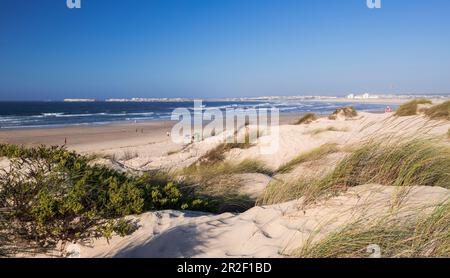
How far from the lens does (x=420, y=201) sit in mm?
3111

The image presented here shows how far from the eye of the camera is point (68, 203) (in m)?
3.54

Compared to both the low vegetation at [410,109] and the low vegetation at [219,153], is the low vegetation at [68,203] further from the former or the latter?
the low vegetation at [410,109]

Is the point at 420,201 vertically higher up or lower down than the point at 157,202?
higher up

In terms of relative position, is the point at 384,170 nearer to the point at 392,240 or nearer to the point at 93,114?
the point at 392,240

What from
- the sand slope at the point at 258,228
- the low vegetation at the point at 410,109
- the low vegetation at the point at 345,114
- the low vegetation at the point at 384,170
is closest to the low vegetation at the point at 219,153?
the low vegetation at the point at 384,170

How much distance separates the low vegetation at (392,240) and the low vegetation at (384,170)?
93 centimetres

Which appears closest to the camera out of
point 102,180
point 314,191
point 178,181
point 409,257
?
point 409,257

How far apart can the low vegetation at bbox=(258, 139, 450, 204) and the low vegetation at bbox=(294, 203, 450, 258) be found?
93 cm

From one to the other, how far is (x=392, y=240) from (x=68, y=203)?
2.83 metres

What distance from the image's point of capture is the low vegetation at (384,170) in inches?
145

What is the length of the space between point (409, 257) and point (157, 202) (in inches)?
111

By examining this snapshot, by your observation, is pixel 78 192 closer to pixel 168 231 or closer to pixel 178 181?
pixel 168 231

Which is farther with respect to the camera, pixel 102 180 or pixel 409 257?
pixel 102 180
